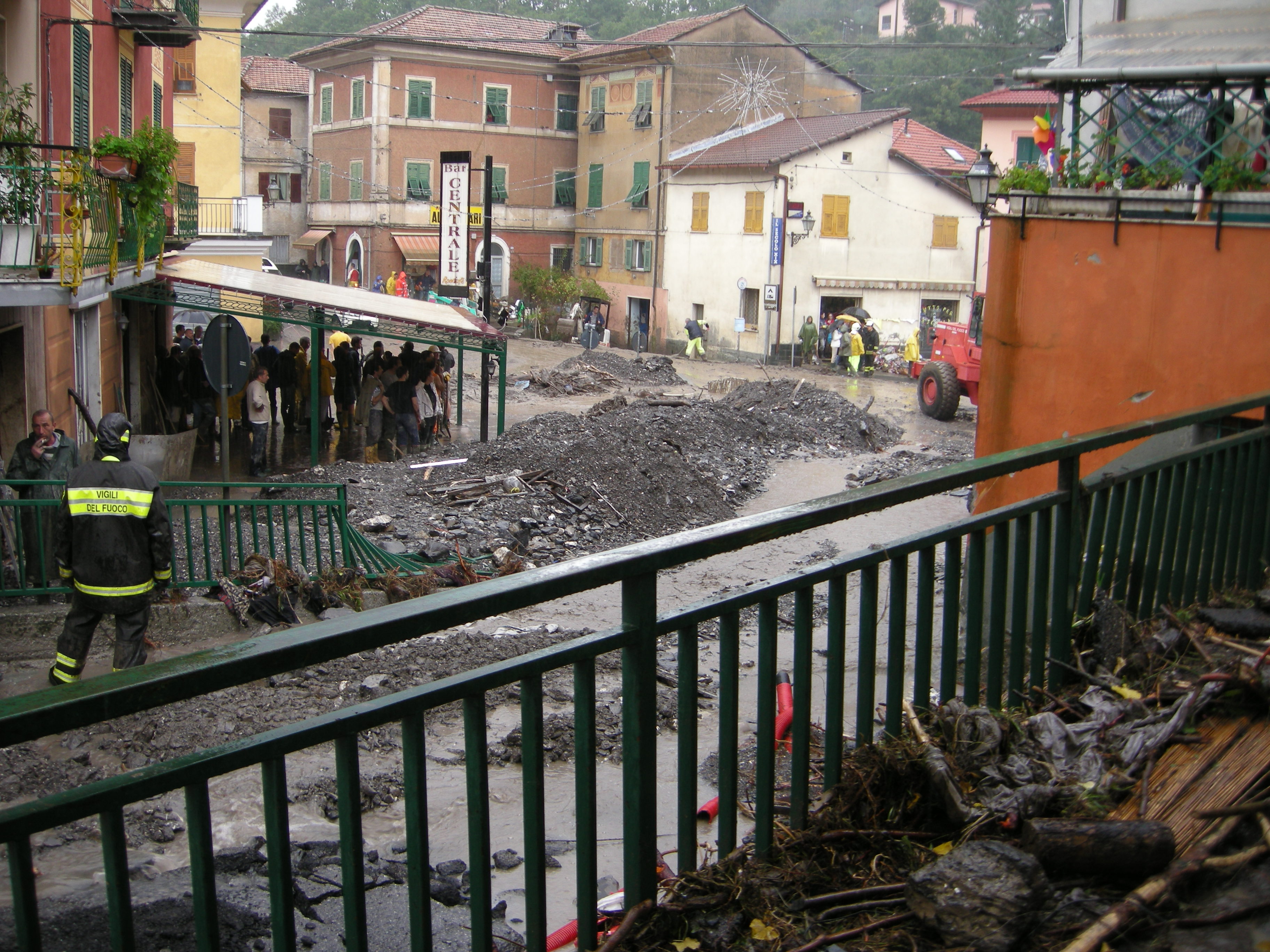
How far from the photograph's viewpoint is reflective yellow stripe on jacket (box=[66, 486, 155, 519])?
756 cm

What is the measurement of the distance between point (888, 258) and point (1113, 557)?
1437 inches

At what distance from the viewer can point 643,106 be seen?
143ft

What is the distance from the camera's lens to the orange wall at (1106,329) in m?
6.98

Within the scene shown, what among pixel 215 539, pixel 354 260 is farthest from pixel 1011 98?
pixel 215 539

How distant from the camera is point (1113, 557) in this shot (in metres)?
3.73

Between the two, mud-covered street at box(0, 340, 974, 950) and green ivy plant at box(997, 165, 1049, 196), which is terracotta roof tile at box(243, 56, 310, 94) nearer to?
mud-covered street at box(0, 340, 974, 950)

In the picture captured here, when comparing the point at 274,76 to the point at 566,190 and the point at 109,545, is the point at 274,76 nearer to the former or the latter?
the point at 566,190

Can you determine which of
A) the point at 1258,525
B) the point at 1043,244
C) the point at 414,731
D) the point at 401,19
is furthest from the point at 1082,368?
the point at 401,19

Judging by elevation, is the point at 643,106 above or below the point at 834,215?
above

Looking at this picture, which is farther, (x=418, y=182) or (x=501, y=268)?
(x=501, y=268)

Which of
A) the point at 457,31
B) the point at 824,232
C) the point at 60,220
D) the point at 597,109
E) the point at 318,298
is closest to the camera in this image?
the point at 60,220

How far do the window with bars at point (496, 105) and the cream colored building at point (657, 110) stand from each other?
2.99 metres

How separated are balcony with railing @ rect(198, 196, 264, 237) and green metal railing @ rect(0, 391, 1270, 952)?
1050 inches

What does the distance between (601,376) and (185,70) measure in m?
12.6
